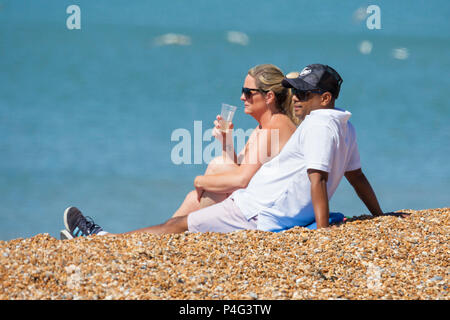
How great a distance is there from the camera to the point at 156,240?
3.95 metres

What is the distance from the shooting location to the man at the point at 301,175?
4.05 m

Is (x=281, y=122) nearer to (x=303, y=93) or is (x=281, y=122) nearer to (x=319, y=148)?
(x=303, y=93)

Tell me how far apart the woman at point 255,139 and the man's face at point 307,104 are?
1.03 feet

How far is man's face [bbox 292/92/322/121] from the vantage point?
4.32 metres

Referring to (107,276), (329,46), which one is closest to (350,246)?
(107,276)

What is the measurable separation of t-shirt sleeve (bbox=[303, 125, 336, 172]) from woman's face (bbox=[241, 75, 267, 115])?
791mm

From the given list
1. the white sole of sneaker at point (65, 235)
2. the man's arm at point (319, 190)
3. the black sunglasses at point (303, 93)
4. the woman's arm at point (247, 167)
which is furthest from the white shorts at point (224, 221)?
the white sole of sneaker at point (65, 235)

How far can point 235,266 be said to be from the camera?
3.59 m

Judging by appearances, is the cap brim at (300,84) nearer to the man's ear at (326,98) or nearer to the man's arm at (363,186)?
the man's ear at (326,98)

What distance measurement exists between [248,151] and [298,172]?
588 mm

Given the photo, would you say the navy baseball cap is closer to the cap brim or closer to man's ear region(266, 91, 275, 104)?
the cap brim

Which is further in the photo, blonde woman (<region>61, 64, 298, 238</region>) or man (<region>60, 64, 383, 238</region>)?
blonde woman (<region>61, 64, 298, 238</region>)

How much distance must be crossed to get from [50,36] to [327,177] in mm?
20147

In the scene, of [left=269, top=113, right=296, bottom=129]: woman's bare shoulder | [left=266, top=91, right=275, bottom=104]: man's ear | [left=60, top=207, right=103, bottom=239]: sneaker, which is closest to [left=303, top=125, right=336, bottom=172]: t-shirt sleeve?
[left=269, top=113, right=296, bottom=129]: woman's bare shoulder
